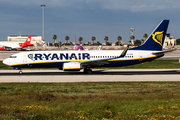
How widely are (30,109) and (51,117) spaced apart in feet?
6.90

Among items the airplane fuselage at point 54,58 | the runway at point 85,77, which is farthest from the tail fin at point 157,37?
the runway at point 85,77

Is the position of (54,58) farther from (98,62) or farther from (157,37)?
(157,37)

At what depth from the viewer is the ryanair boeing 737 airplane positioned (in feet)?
121

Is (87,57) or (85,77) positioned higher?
(87,57)

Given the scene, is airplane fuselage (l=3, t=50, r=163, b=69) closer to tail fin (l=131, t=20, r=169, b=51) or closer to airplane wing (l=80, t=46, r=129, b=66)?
airplane wing (l=80, t=46, r=129, b=66)

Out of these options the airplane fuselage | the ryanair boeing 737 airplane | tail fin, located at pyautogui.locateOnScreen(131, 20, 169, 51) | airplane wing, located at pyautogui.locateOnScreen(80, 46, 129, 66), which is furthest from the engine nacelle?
tail fin, located at pyautogui.locateOnScreen(131, 20, 169, 51)

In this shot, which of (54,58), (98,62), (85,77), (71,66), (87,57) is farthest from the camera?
Answer: (87,57)

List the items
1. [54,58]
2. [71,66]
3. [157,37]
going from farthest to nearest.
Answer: [157,37] → [54,58] → [71,66]

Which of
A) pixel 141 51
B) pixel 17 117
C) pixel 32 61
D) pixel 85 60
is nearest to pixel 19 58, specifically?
pixel 32 61

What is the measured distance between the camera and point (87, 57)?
38.1m

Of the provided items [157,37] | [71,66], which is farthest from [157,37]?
[71,66]

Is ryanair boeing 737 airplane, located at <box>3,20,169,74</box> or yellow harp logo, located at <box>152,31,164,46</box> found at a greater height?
Result: yellow harp logo, located at <box>152,31,164,46</box>

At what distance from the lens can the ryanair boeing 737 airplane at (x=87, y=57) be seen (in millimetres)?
36750

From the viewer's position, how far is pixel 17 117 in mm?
11570
